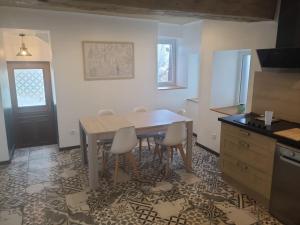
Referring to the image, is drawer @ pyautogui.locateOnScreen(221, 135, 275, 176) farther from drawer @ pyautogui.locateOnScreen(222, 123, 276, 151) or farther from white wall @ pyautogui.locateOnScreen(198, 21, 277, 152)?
white wall @ pyautogui.locateOnScreen(198, 21, 277, 152)

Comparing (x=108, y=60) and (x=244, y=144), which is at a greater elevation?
(x=108, y=60)

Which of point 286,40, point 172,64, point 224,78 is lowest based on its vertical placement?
point 224,78

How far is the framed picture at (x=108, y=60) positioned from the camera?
4.34 m

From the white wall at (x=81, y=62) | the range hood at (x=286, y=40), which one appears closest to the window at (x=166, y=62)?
the white wall at (x=81, y=62)

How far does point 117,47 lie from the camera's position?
452 centimetres

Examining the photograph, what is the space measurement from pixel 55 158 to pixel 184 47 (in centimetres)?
369

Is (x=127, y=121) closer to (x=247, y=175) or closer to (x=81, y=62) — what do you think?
(x=81, y=62)

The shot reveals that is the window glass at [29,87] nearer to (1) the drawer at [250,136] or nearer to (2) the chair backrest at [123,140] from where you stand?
(2) the chair backrest at [123,140]

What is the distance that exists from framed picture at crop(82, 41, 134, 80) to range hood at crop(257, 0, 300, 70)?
8.57ft

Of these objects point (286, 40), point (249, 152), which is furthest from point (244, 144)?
point (286, 40)

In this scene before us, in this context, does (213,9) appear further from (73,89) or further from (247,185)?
(73,89)

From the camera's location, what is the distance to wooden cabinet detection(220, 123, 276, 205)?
257 centimetres

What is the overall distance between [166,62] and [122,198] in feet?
12.2

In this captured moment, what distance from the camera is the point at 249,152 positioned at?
2771 millimetres
